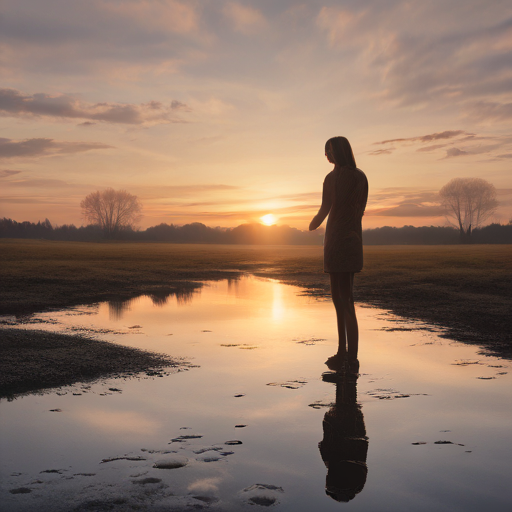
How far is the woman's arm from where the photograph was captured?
5.76 meters

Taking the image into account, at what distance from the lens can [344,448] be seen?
3176mm

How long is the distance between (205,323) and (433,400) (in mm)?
4935

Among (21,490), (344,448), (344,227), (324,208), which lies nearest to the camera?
(21,490)

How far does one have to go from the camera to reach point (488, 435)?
3.42 meters

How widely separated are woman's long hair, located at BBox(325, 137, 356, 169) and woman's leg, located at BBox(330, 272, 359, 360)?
4.20ft

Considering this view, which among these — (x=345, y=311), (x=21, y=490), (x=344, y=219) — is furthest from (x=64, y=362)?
(x=344, y=219)

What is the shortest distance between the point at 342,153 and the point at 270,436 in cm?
350

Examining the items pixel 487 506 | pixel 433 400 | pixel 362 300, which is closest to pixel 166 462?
pixel 487 506

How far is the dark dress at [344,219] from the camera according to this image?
5641mm

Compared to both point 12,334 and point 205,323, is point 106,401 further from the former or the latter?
point 205,323

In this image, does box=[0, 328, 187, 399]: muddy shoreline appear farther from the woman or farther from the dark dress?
the dark dress

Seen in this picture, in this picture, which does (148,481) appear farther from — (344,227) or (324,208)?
(324,208)

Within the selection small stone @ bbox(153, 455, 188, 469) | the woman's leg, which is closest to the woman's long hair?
the woman's leg

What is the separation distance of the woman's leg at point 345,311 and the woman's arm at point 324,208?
64cm
